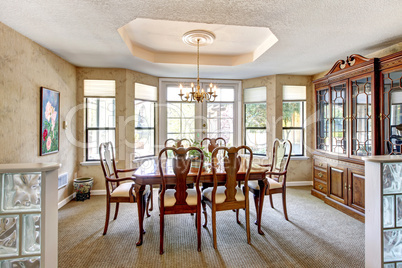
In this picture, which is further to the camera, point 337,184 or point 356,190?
point 337,184

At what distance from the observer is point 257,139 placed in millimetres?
4605

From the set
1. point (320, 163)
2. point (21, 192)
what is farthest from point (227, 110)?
point (21, 192)

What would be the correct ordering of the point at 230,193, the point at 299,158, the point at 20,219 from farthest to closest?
the point at 299,158, the point at 230,193, the point at 20,219

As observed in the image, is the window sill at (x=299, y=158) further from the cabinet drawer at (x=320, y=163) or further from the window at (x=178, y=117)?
the window at (x=178, y=117)

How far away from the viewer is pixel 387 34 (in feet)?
8.20

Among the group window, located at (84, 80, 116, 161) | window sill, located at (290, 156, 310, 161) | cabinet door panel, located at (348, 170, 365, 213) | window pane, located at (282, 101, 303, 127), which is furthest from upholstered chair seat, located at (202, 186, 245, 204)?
window pane, located at (282, 101, 303, 127)

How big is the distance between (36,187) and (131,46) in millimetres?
2364

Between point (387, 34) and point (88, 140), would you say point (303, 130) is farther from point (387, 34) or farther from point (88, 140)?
point (88, 140)

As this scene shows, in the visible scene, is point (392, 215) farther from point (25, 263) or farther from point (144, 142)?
point (144, 142)

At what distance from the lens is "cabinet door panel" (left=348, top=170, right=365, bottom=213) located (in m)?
2.80

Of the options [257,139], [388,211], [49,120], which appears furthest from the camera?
[257,139]

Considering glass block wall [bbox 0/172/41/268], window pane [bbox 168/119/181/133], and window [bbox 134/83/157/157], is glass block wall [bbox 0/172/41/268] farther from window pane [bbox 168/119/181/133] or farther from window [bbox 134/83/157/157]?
window pane [bbox 168/119/181/133]

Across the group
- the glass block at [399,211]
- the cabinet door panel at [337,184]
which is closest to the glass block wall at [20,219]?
the glass block at [399,211]

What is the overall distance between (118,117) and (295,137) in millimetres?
3905
